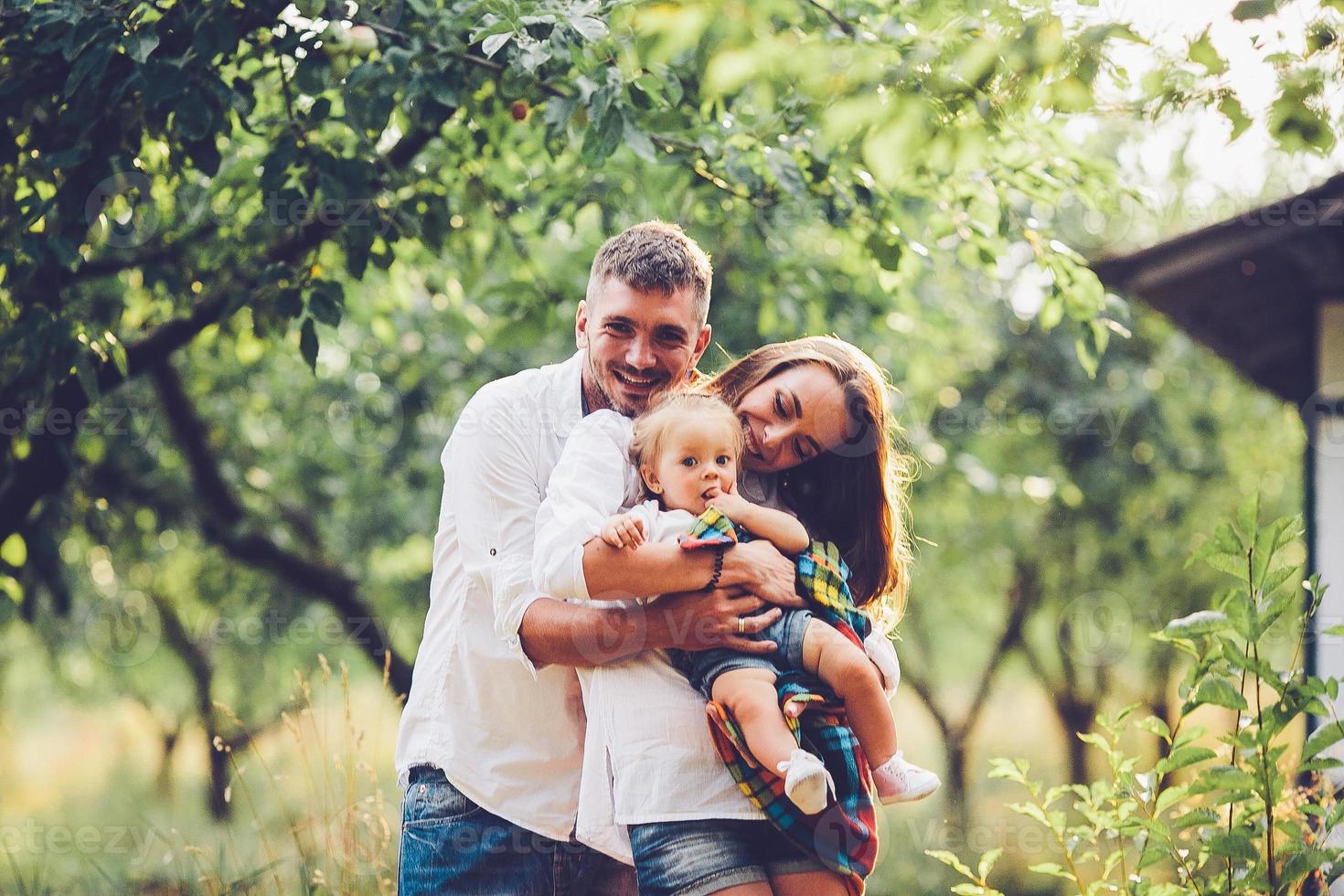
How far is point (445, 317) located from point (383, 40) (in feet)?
13.5

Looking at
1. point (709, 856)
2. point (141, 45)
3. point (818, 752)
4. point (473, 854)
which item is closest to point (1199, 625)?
point (818, 752)

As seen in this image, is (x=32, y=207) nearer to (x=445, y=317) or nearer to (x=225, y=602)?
(x=445, y=317)

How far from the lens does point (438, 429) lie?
8195mm

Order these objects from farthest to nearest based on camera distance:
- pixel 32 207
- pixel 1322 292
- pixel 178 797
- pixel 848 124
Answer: pixel 178 797 → pixel 1322 292 → pixel 32 207 → pixel 848 124

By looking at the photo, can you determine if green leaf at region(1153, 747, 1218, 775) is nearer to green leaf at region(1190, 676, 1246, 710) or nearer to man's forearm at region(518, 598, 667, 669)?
green leaf at region(1190, 676, 1246, 710)

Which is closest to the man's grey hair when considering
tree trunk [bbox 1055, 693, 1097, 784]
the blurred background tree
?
the blurred background tree

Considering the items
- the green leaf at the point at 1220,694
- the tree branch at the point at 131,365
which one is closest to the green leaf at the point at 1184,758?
the green leaf at the point at 1220,694

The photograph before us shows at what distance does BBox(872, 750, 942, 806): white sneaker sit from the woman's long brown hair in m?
0.39

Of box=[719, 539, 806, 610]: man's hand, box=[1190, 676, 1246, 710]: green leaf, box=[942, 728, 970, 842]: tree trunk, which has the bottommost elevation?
box=[942, 728, 970, 842]: tree trunk

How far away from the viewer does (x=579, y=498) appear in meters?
2.33

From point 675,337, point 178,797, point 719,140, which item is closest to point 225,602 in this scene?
point 178,797

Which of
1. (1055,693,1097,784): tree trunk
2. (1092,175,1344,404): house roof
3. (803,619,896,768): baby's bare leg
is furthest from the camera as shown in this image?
(1055,693,1097,784): tree trunk

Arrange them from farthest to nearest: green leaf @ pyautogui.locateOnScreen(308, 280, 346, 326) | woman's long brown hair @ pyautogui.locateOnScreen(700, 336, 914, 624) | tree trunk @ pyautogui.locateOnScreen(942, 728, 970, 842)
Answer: tree trunk @ pyautogui.locateOnScreen(942, 728, 970, 842) → green leaf @ pyautogui.locateOnScreen(308, 280, 346, 326) → woman's long brown hair @ pyautogui.locateOnScreen(700, 336, 914, 624)

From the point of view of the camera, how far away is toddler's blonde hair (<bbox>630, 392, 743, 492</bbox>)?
94.0 inches
